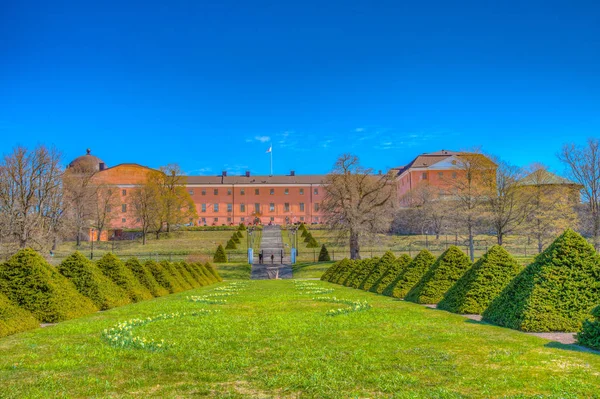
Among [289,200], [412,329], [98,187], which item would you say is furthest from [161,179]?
[412,329]

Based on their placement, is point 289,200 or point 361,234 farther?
point 289,200

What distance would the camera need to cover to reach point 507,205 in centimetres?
3475

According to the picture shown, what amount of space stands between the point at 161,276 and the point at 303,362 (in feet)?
44.5

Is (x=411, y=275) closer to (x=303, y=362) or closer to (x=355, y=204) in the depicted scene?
(x=303, y=362)

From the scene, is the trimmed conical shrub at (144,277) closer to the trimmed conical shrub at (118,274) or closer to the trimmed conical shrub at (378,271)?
the trimmed conical shrub at (118,274)

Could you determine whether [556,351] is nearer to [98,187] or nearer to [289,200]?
[98,187]

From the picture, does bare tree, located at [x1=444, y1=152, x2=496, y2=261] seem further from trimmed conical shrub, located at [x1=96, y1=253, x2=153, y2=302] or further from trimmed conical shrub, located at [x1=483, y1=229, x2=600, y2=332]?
trimmed conical shrub, located at [x1=483, y1=229, x2=600, y2=332]

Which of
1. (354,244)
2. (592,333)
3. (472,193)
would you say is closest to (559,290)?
(592,333)

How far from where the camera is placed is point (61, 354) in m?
5.91

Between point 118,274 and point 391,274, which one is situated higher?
point 118,274

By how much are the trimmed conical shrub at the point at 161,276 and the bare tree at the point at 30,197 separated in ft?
46.4

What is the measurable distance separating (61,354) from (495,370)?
4.89m

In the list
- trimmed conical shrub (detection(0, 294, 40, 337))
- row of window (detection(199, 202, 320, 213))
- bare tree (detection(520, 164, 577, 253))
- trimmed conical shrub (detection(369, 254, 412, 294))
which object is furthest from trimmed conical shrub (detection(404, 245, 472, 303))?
row of window (detection(199, 202, 320, 213))

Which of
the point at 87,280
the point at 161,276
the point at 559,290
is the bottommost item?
the point at 161,276
